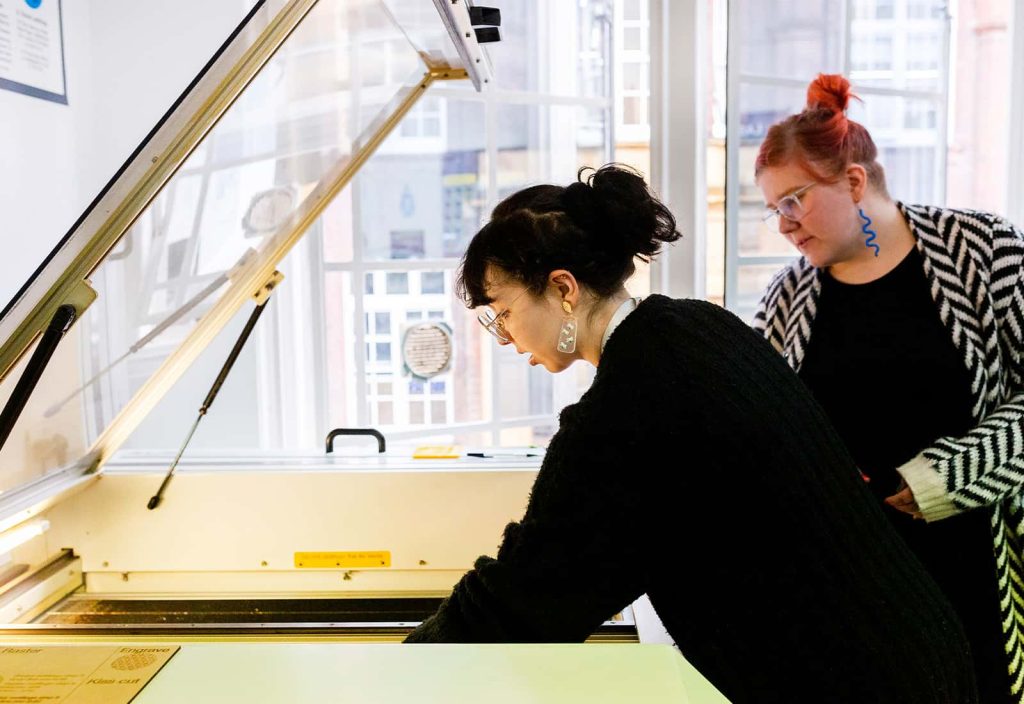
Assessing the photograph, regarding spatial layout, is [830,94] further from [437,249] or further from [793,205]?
[437,249]

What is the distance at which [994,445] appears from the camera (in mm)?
1246

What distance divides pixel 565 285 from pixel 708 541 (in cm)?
34

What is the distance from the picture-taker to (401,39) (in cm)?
121

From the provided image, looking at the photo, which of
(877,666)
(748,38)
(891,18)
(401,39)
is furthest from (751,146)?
(877,666)

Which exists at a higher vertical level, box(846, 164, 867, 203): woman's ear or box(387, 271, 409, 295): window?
box(846, 164, 867, 203): woman's ear

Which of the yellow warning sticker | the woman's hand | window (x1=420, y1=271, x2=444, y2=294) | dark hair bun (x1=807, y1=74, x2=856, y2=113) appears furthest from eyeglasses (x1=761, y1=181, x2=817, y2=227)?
window (x1=420, y1=271, x2=444, y2=294)

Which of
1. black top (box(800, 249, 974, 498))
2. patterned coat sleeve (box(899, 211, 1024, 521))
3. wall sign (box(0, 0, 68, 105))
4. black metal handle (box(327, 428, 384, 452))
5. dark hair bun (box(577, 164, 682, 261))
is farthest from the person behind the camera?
wall sign (box(0, 0, 68, 105))

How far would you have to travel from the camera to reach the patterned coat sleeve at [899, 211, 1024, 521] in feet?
4.04

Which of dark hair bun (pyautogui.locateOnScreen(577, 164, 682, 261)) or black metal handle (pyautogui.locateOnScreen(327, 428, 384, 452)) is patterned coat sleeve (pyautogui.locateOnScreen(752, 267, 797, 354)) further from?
black metal handle (pyautogui.locateOnScreen(327, 428, 384, 452))

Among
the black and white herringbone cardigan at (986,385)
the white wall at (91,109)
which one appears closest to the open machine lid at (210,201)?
the white wall at (91,109)

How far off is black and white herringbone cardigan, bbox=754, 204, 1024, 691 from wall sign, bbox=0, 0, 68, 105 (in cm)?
178

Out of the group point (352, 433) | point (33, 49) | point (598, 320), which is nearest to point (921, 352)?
point (598, 320)

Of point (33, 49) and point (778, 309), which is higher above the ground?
point (33, 49)

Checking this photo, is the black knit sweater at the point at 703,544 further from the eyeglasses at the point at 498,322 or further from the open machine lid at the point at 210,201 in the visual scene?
the open machine lid at the point at 210,201
